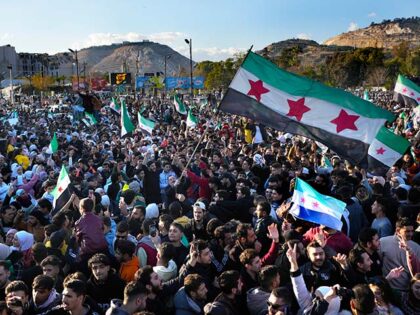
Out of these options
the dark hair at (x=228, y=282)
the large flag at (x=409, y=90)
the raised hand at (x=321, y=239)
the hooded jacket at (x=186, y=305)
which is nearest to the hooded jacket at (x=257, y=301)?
the dark hair at (x=228, y=282)

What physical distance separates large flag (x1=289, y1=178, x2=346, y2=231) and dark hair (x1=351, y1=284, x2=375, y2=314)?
4.22 ft

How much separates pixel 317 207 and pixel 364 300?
1465 mm

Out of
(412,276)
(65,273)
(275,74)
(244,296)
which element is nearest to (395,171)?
(275,74)

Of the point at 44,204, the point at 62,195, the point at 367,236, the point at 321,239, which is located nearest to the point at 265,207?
the point at 321,239

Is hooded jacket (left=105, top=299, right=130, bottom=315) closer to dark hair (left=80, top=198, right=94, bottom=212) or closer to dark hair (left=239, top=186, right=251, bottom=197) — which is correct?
dark hair (left=80, top=198, right=94, bottom=212)

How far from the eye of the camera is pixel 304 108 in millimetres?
5918

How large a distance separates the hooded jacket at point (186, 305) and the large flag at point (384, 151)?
13.4ft

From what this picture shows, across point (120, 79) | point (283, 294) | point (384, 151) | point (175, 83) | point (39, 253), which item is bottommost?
point (39, 253)

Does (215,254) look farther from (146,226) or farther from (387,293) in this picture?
(387,293)

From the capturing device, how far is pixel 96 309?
13.4 ft

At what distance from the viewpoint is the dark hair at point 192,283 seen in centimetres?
401

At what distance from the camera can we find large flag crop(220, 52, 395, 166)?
572 centimetres

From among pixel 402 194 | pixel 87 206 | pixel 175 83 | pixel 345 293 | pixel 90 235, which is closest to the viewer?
pixel 345 293

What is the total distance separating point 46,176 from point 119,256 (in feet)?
20.4
